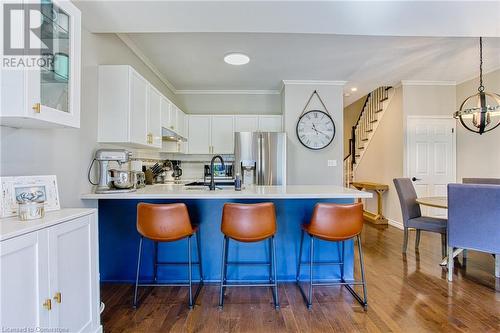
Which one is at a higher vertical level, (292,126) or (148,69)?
(148,69)

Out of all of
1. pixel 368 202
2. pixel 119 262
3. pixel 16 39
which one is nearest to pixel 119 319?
pixel 119 262

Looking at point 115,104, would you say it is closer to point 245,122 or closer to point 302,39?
point 302,39

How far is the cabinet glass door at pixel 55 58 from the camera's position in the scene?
1461mm

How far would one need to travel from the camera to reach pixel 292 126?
14.8 ft

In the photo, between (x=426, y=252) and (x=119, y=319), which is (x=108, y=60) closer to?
(x=119, y=319)

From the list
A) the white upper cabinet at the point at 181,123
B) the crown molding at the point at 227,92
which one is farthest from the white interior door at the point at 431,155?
the white upper cabinet at the point at 181,123

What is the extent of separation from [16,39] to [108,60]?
1.40m

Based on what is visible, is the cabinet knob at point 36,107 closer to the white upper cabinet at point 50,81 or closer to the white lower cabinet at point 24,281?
the white upper cabinet at point 50,81

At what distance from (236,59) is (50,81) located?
245cm

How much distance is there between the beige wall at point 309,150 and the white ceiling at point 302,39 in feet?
0.82

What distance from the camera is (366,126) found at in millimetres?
6223

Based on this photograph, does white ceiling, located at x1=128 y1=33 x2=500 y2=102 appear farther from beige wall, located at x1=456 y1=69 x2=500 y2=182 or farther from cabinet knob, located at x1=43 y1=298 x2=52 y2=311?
cabinet knob, located at x1=43 y1=298 x2=52 y2=311

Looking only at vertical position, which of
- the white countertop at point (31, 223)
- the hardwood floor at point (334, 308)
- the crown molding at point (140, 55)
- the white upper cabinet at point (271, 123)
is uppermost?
the crown molding at point (140, 55)

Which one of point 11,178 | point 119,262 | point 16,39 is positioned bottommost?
point 119,262
